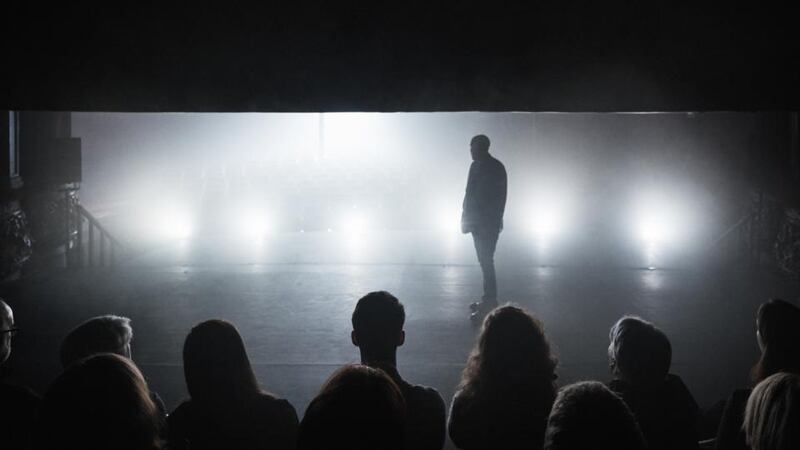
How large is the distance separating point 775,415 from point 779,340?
3.93 feet

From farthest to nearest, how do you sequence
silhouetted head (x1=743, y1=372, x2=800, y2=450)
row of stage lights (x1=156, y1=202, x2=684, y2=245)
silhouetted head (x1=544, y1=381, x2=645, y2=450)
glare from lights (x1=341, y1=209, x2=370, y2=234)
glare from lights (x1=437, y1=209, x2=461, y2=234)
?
glare from lights (x1=341, y1=209, x2=370, y2=234) < glare from lights (x1=437, y1=209, x2=461, y2=234) < row of stage lights (x1=156, y1=202, x2=684, y2=245) < silhouetted head (x1=743, y1=372, x2=800, y2=450) < silhouetted head (x1=544, y1=381, x2=645, y2=450)

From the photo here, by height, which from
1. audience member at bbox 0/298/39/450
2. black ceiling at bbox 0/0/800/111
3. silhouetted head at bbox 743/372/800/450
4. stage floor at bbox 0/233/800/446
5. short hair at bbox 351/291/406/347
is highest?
black ceiling at bbox 0/0/800/111

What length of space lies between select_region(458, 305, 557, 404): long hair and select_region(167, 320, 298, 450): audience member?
72cm

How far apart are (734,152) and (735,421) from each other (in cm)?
1264

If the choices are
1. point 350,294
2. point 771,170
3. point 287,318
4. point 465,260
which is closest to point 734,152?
point 771,170

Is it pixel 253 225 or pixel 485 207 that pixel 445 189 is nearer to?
pixel 253 225

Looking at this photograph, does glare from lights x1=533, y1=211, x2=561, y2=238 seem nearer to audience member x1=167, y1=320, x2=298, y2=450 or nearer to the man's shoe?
the man's shoe

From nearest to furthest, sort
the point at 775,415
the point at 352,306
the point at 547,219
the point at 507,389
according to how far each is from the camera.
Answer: the point at 775,415 → the point at 507,389 → the point at 352,306 → the point at 547,219

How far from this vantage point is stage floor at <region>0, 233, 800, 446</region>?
6191 millimetres

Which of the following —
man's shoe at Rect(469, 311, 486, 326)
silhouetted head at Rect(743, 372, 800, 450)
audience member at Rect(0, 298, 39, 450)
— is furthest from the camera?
man's shoe at Rect(469, 311, 486, 326)

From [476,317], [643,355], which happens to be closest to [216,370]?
[643,355]

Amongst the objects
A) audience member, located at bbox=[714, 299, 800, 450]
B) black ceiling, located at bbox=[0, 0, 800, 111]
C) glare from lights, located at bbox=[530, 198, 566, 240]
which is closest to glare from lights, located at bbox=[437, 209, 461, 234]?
glare from lights, located at bbox=[530, 198, 566, 240]

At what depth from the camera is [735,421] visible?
2758mm

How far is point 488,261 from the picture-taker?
800 centimetres
